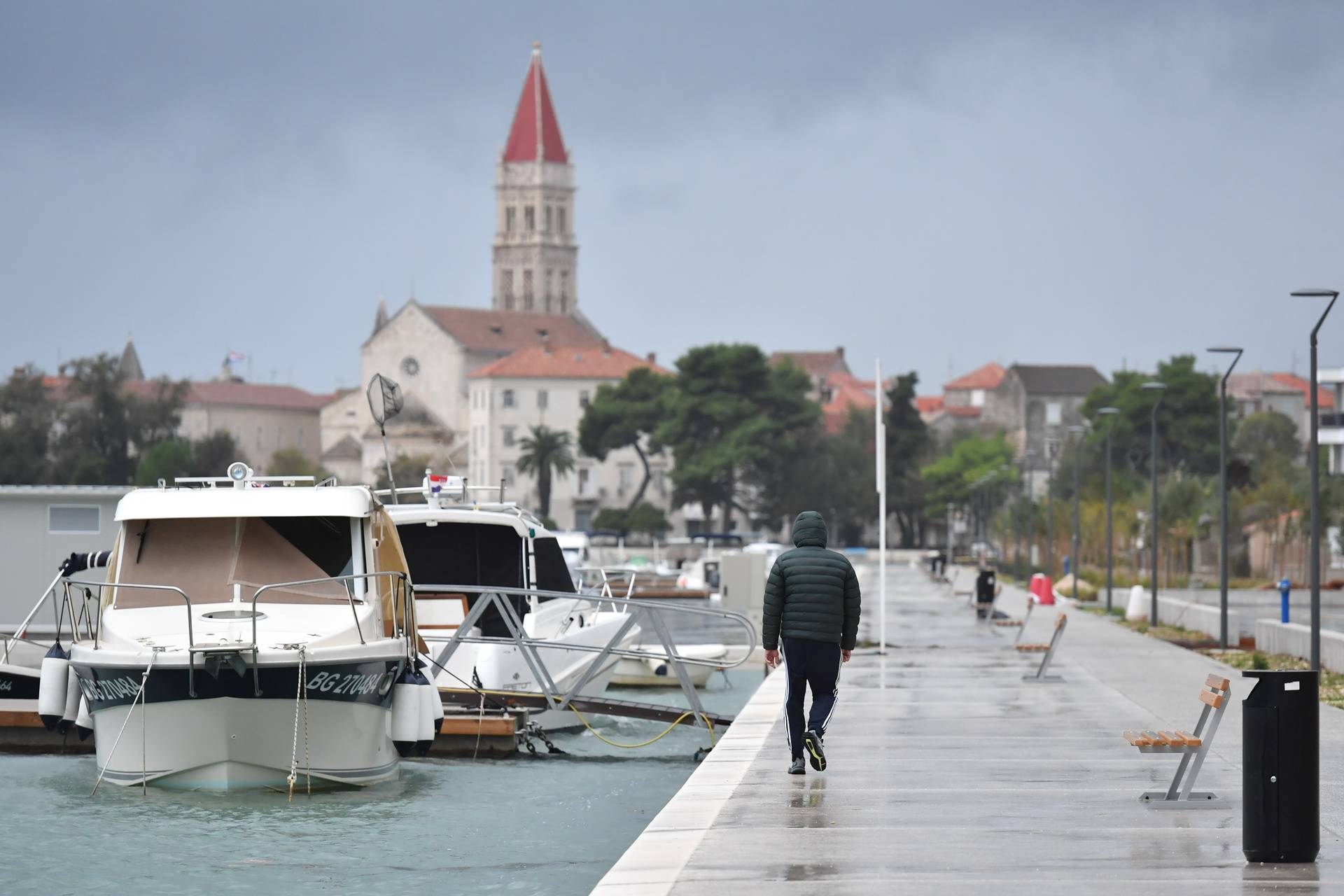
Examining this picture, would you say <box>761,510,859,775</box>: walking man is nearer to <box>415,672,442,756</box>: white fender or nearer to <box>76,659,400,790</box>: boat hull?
<box>76,659,400,790</box>: boat hull

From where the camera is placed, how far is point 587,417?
532ft

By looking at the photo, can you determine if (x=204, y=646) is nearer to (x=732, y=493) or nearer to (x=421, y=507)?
(x=421, y=507)

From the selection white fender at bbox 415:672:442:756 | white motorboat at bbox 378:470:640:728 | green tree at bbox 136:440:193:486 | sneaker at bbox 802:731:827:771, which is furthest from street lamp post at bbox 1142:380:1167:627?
green tree at bbox 136:440:193:486

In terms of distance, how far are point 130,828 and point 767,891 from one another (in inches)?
312

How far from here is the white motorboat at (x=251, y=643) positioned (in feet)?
56.1

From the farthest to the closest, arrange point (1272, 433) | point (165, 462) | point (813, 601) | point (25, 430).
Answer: point (1272, 433)
point (25, 430)
point (165, 462)
point (813, 601)

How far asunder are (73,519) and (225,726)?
65.3 feet

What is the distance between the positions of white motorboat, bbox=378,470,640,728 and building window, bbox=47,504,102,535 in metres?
11.3

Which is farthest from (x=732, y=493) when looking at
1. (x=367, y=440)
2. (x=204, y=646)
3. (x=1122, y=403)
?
(x=204, y=646)

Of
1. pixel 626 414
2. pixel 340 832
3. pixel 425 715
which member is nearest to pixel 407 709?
pixel 425 715

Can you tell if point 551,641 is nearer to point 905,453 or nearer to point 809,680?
point 809,680

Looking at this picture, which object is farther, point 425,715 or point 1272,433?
point 1272,433

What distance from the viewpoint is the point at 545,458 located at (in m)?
173

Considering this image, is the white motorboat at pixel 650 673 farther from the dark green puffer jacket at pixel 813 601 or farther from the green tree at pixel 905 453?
the green tree at pixel 905 453
